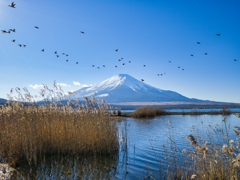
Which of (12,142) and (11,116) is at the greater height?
(11,116)

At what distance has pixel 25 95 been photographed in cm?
630

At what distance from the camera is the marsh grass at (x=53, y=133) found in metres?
5.35

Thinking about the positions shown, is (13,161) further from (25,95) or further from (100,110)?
(100,110)

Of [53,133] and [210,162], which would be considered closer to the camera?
[210,162]

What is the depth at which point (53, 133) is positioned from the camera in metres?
6.24

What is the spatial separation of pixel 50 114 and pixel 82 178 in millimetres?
3095

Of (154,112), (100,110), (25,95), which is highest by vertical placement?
(25,95)

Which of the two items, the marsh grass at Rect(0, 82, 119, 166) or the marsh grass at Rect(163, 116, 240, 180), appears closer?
the marsh grass at Rect(163, 116, 240, 180)

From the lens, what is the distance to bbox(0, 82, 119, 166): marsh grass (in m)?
5.35

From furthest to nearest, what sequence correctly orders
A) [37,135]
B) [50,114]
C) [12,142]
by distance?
[50,114]
[37,135]
[12,142]

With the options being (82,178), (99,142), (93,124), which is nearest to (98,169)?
(82,178)

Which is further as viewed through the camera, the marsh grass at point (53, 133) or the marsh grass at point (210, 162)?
the marsh grass at point (53, 133)

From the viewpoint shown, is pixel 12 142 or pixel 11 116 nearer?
pixel 12 142

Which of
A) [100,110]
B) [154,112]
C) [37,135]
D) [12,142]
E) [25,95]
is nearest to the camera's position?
[12,142]
